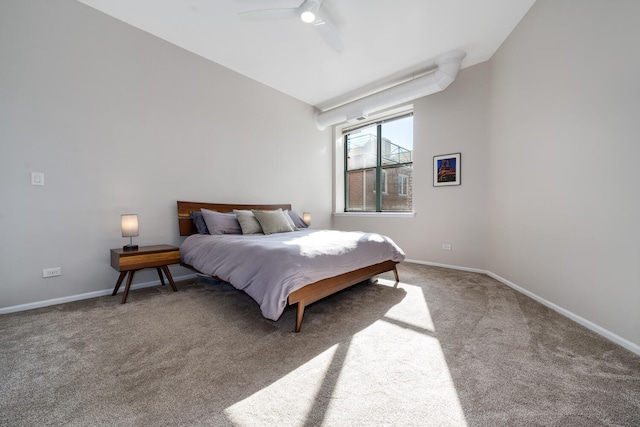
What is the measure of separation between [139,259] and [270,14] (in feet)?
9.27

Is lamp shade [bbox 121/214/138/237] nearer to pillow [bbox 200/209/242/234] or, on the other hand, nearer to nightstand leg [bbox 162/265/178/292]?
nightstand leg [bbox 162/265/178/292]

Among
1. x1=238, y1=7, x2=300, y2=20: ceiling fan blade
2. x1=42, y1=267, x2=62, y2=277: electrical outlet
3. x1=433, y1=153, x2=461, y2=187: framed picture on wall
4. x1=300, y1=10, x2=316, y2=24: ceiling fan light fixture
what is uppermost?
x1=238, y1=7, x2=300, y2=20: ceiling fan blade

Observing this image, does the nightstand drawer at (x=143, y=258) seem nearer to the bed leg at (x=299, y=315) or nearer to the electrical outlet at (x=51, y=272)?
the electrical outlet at (x=51, y=272)

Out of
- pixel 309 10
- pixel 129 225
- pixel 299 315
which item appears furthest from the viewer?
pixel 129 225

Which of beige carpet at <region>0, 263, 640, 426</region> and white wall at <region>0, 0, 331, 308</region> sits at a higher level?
white wall at <region>0, 0, 331, 308</region>

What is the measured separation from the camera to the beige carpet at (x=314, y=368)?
1.19 meters

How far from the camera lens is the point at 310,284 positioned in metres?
2.11

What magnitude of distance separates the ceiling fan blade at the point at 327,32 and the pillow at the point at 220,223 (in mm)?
2513

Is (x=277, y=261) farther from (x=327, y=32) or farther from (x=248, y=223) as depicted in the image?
(x=327, y=32)

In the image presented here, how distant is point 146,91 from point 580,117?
179 inches

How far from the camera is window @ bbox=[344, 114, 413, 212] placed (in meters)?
4.96

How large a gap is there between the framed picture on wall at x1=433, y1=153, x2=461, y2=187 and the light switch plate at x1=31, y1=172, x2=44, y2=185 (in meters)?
5.05

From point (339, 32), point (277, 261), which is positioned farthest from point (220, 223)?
point (339, 32)

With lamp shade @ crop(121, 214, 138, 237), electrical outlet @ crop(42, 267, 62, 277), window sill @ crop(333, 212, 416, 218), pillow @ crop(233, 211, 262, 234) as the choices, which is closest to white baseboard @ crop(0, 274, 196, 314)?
electrical outlet @ crop(42, 267, 62, 277)
